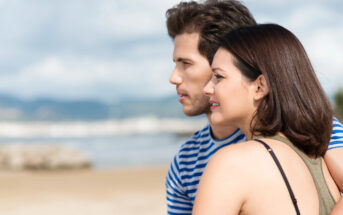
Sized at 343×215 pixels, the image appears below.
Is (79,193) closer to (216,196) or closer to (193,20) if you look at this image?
(193,20)

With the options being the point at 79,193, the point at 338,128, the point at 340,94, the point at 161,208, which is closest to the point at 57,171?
the point at 79,193

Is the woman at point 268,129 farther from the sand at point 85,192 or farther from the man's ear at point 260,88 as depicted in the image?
the sand at point 85,192

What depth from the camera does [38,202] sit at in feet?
35.8

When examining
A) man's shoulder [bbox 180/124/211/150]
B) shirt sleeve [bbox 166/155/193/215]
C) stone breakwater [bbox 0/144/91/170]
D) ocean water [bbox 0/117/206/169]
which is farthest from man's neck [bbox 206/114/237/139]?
ocean water [bbox 0/117/206/169]

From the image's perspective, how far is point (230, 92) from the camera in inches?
72.4

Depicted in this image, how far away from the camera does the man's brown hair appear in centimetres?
281

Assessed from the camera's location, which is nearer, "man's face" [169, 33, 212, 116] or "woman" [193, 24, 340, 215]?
"woman" [193, 24, 340, 215]

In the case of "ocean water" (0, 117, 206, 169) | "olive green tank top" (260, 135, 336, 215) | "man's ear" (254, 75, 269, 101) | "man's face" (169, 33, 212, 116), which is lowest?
"olive green tank top" (260, 135, 336, 215)

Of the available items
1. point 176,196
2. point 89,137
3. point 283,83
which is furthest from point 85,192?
point 89,137

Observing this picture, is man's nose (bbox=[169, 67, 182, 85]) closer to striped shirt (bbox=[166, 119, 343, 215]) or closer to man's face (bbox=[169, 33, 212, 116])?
man's face (bbox=[169, 33, 212, 116])

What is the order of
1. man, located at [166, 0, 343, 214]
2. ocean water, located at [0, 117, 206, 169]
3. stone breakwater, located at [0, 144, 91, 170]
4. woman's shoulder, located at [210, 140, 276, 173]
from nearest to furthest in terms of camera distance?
woman's shoulder, located at [210, 140, 276, 173]
man, located at [166, 0, 343, 214]
stone breakwater, located at [0, 144, 91, 170]
ocean water, located at [0, 117, 206, 169]

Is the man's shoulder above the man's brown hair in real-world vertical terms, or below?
below

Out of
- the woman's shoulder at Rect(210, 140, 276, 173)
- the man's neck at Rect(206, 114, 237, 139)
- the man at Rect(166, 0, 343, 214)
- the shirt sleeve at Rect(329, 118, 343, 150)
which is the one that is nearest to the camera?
the woman's shoulder at Rect(210, 140, 276, 173)

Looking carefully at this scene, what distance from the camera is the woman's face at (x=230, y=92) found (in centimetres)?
183
